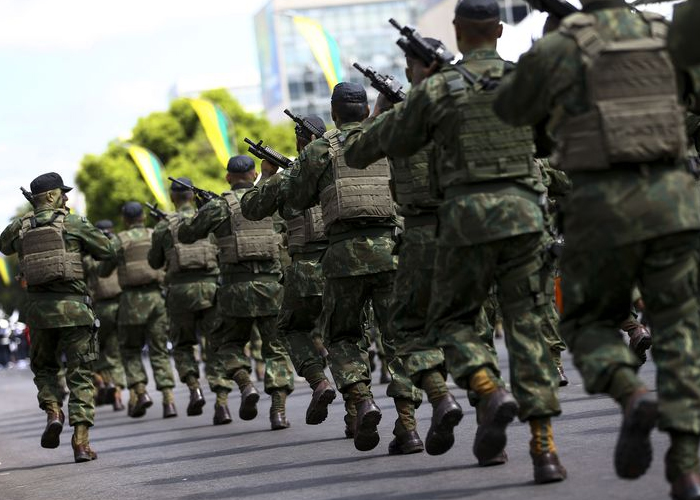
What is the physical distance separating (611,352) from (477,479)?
176 cm

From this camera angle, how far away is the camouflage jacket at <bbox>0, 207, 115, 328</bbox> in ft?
38.9

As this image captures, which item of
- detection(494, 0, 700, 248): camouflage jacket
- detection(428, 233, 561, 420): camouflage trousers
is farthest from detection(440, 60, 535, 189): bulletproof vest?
detection(494, 0, 700, 248): camouflage jacket

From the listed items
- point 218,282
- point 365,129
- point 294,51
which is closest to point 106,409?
point 218,282

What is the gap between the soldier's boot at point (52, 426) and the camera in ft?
39.8

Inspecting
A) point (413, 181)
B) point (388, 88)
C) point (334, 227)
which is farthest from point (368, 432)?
point (388, 88)

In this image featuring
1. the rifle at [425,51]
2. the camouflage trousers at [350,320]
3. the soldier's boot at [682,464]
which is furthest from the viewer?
the camouflage trousers at [350,320]

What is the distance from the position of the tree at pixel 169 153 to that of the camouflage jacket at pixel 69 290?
145 feet

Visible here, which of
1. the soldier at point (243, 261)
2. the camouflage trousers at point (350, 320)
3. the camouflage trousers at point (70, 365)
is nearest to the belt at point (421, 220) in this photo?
the camouflage trousers at point (350, 320)

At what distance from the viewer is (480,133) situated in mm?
7262

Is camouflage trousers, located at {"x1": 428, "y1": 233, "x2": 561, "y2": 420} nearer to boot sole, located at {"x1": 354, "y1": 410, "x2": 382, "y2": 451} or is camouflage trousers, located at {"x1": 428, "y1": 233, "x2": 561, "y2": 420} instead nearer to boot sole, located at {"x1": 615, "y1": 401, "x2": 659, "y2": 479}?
boot sole, located at {"x1": 615, "y1": 401, "x2": 659, "y2": 479}

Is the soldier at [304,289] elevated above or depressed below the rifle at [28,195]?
below

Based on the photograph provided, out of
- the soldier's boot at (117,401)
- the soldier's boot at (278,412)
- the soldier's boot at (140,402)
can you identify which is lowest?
the soldier's boot at (117,401)

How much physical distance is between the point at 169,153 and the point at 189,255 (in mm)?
44154

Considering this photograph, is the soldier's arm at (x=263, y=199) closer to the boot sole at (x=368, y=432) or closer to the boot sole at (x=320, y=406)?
the boot sole at (x=320, y=406)
